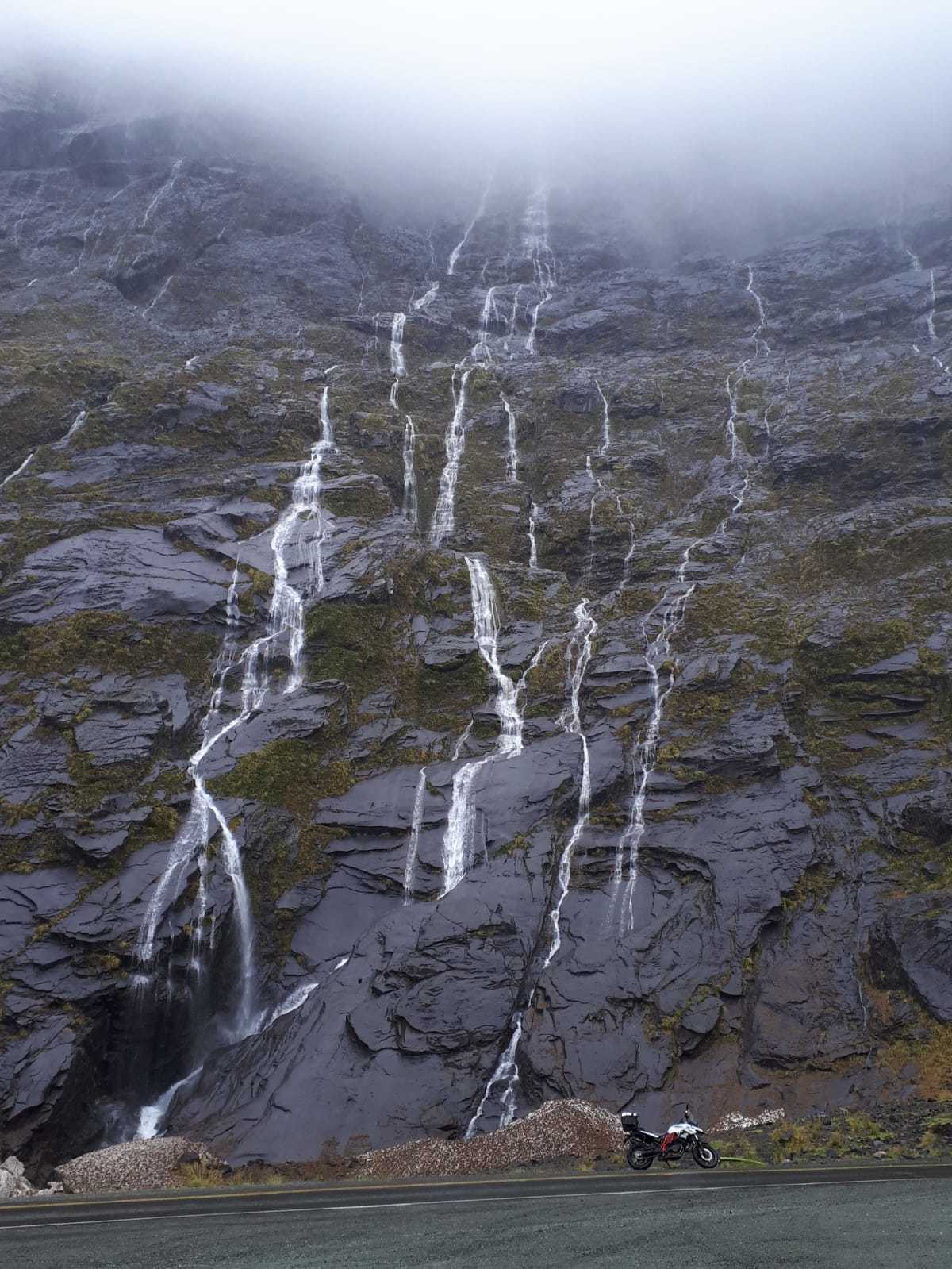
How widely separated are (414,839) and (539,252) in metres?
56.1

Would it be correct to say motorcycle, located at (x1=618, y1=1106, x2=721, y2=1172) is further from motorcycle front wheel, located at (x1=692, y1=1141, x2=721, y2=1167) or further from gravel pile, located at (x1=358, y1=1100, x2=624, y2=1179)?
gravel pile, located at (x1=358, y1=1100, x2=624, y2=1179)

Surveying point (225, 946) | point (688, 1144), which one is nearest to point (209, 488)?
point (225, 946)

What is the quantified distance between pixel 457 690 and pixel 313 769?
563 cm

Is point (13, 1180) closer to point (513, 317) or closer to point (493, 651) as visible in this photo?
point (493, 651)

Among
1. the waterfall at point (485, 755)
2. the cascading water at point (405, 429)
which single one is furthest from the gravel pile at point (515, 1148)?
the cascading water at point (405, 429)

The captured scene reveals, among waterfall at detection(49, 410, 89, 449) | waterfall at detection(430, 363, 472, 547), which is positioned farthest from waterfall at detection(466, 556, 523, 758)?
waterfall at detection(49, 410, 89, 449)

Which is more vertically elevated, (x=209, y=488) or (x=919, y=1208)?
(x=209, y=488)

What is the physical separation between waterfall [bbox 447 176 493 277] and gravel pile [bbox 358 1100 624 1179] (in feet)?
194

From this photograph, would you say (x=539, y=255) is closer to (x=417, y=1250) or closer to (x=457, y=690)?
(x=457, y=690)

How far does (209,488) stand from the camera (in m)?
35.6

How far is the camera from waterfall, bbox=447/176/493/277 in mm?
65000

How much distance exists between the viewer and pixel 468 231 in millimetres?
69875

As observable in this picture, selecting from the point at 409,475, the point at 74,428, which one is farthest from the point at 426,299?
the point at 74,428

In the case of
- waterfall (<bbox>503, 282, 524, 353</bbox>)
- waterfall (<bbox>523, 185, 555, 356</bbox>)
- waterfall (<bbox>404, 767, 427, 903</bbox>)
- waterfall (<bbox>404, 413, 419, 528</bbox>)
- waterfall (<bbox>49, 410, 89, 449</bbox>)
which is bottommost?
waterfall (<bbox>404, 767, 427, 903</bbox>)
